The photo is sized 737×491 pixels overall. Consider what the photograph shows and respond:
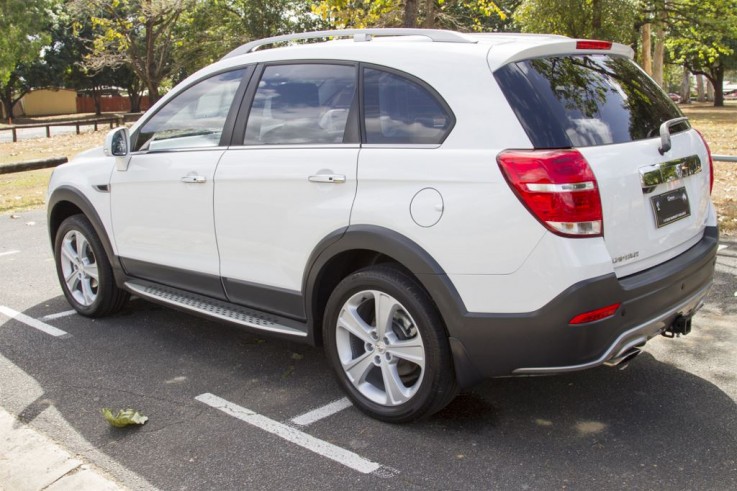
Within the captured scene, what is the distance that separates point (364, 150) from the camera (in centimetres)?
380

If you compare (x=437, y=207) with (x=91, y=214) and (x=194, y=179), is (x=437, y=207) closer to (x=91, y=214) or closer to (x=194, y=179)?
(x=194, y=179)

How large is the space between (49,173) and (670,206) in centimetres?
1443

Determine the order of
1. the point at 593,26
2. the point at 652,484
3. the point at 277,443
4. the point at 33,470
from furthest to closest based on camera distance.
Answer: the point at 593,26, the point at 277,443, the point at 33,470, the point at 652,484

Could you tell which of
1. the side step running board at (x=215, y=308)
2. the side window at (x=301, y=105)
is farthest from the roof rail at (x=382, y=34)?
the side step running board at (x=215, y=308)

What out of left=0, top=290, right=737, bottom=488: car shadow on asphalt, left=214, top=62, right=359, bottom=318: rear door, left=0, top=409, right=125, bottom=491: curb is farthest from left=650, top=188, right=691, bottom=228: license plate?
left=0, top=409, right=125, bottom=491: curb

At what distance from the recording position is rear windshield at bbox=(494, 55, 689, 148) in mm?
3352

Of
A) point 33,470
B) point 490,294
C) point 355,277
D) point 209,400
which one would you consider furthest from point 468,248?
point 33,470

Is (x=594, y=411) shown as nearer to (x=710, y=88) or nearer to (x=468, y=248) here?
(x=468, y=248)

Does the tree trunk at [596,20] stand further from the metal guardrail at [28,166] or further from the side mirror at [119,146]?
the side mirror at [119,146]

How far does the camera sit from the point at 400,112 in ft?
12.3

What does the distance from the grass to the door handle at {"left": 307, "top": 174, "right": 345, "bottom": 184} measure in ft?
18.0

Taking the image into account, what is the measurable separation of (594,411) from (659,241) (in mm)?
929

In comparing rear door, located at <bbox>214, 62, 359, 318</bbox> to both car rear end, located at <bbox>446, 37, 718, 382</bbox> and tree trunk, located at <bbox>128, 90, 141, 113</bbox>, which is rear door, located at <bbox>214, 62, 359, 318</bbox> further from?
tree trunk, located at <bbox>128, 90, 141, 113</bbox>

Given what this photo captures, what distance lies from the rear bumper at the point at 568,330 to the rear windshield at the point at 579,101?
2.08ft
